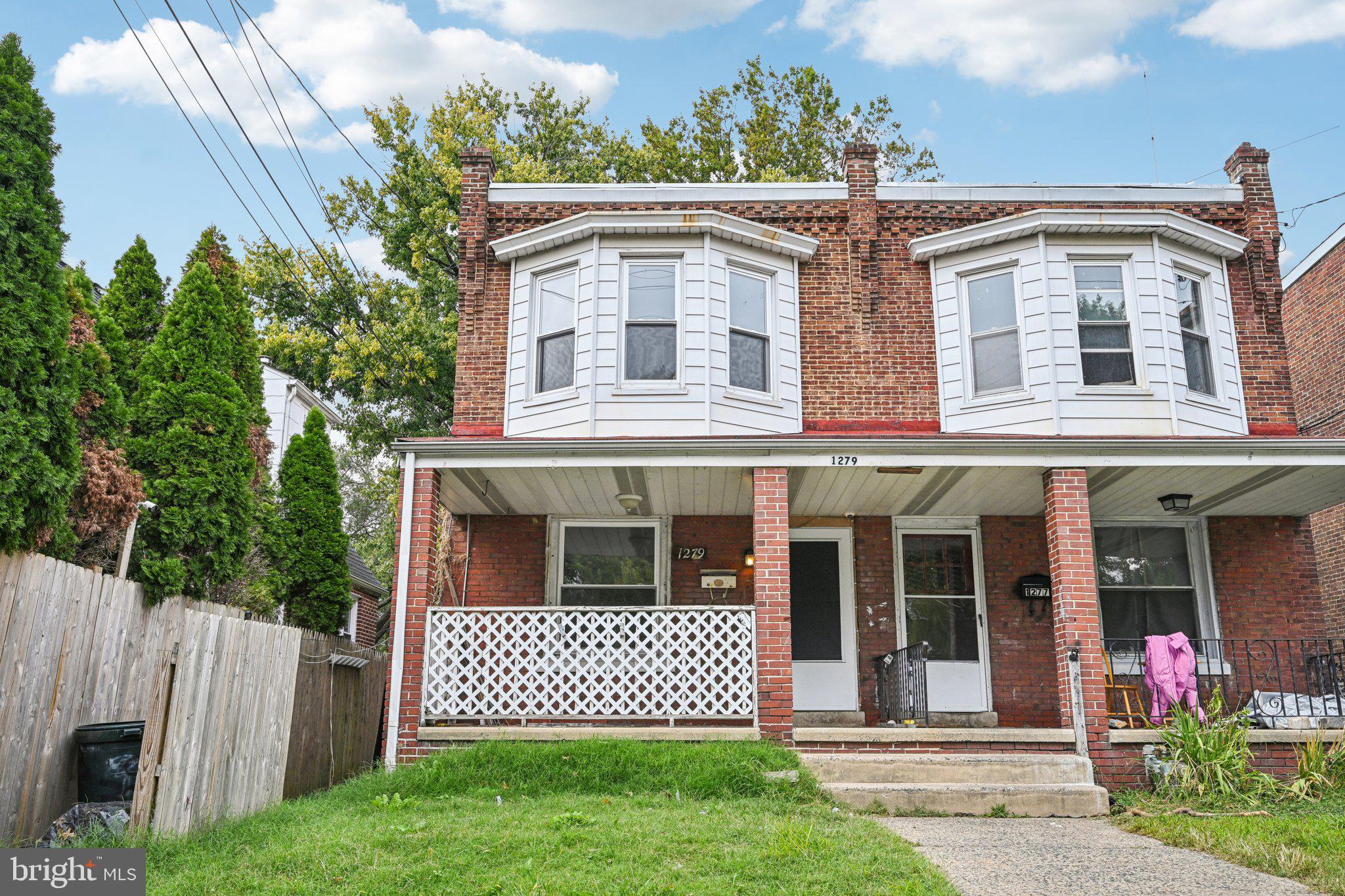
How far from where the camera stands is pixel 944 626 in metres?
11.2

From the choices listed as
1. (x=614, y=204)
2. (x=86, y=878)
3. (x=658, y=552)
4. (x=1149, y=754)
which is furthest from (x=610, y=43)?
(x=86, y=878)

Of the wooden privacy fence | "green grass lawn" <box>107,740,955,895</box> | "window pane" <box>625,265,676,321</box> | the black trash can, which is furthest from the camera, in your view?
"window pane" <box>625,265,676,321</box>

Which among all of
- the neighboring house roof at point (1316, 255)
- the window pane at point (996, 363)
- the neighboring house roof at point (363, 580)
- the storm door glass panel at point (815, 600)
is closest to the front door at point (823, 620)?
the storm door glass panel at point (815, 600)

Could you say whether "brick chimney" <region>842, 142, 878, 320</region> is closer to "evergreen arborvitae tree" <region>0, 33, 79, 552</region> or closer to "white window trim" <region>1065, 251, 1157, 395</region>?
"white window trim" <region>1065, 251, 1157, 395</region>

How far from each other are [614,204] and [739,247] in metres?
1.85

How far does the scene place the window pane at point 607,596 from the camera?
1138 centimetres

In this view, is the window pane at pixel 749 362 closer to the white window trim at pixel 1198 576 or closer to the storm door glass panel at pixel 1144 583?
the white window trim at pixel 1198 576

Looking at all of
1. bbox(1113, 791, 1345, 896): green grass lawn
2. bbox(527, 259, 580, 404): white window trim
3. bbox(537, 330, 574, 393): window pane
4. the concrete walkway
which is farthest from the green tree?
bbox(1113, 791, 1345, 896): green grass lawn

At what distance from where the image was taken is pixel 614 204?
471 inches

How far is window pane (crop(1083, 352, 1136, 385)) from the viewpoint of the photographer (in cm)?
1066

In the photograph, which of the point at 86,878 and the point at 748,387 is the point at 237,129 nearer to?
the point at 748,387

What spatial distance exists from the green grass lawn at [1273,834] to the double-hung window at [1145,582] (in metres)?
3.36

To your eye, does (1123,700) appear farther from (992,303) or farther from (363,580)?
(363,580)

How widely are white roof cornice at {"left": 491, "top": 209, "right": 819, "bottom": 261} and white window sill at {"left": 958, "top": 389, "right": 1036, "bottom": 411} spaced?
264cm
